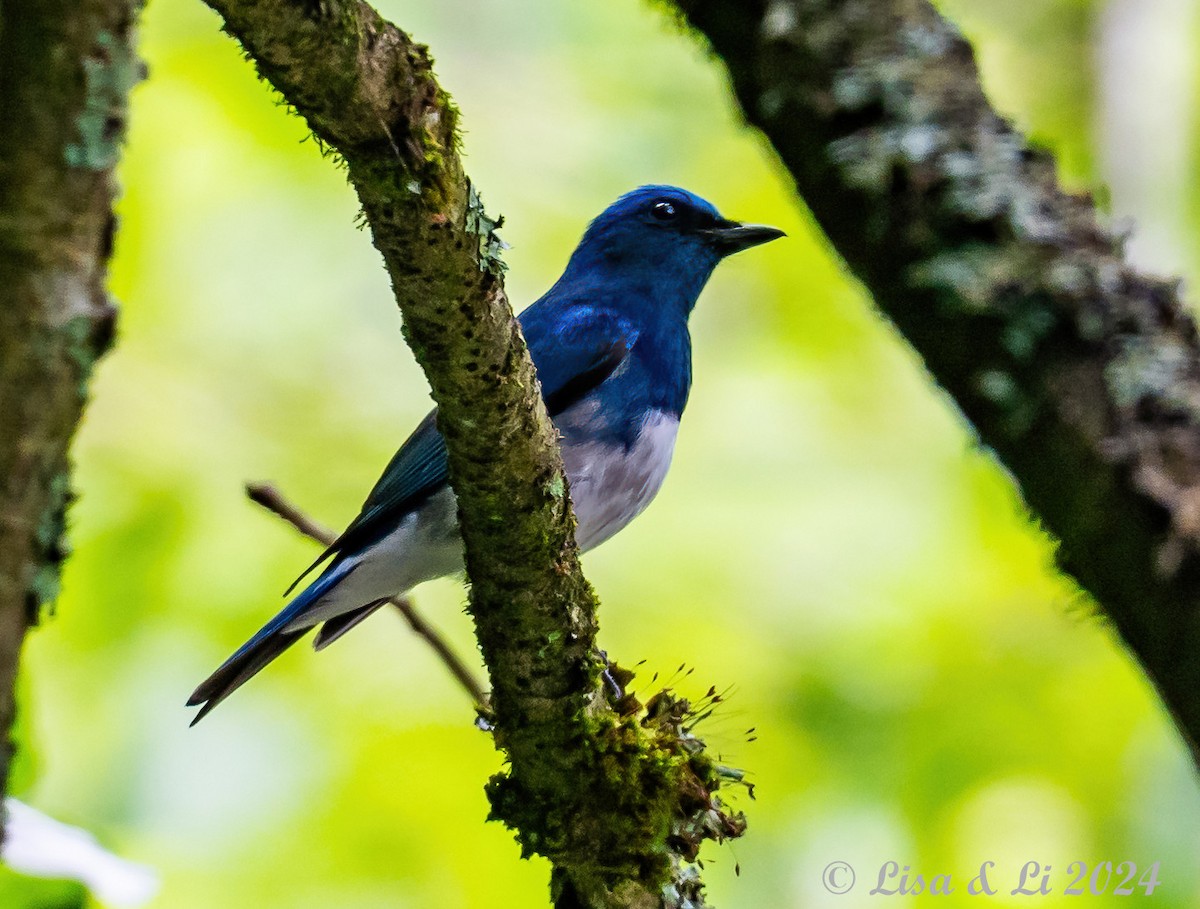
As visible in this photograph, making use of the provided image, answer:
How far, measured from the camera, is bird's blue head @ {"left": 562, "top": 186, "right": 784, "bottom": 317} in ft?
17.2

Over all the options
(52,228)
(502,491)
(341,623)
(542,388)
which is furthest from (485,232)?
(341,623)

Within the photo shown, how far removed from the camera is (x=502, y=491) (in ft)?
8.76

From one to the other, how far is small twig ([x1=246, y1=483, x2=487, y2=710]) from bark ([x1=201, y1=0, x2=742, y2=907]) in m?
0.35

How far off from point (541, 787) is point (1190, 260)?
4.67 m

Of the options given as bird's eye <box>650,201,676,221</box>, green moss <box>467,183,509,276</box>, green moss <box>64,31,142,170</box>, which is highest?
bird's eye <box>650,201,676,221</box>

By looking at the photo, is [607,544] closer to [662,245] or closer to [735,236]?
[662,245]

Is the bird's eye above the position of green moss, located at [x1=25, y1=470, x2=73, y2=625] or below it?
above

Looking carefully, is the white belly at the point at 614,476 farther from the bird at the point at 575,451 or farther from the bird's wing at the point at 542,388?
the bird's wing at the point at 542,388

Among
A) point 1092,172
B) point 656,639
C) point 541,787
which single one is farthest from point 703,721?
point 1092,172

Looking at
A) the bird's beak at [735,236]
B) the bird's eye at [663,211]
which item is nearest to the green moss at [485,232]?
A: the bird's beak at [735,236]

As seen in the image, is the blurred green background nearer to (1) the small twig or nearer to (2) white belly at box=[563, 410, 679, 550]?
(2) white belly at box=[563, 410, 679, 550]

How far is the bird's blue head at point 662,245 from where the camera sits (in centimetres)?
524

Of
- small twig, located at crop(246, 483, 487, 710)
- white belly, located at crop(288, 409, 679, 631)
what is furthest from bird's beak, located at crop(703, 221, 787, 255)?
small twig, located at crop(246, 483, 487, 710)

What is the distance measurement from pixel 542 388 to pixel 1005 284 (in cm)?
167
